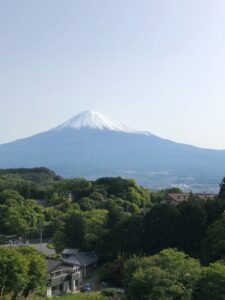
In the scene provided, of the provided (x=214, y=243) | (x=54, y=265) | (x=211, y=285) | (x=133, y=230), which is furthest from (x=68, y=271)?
(x=211, y=285)

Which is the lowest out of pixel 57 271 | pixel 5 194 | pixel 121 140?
pixel 57 271

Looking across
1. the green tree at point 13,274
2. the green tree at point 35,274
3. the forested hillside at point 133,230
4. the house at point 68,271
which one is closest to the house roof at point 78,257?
the house at point 68,271

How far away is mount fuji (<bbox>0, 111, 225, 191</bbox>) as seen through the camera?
452 ft

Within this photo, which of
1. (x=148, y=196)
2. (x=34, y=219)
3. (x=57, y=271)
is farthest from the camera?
(x=148, y=196)

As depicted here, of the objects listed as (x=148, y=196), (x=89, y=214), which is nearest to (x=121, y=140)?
(x=148, y=196)

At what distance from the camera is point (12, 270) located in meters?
14.5

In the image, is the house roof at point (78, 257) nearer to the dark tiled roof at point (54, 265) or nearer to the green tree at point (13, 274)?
the dark tiled roof at point (54, 265)

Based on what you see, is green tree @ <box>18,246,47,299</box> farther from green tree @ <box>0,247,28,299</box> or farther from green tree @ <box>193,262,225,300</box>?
green tree @ <box>193,262,225,300</box>

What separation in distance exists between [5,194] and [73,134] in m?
144

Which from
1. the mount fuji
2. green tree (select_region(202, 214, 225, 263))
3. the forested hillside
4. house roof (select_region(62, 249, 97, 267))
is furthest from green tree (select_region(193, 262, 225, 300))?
the mount fuji

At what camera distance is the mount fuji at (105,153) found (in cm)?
13788

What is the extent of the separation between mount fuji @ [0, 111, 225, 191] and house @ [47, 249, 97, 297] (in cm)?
10359

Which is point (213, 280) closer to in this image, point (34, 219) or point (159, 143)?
point (34, 219)

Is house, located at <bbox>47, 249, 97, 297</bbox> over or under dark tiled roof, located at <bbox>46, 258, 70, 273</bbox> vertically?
under
